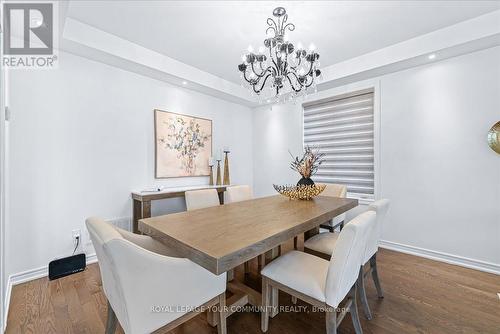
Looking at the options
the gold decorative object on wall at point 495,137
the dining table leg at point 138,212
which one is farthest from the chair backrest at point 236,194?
the gold decorative object on wall at point 495,137

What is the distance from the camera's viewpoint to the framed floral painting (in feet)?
10.3

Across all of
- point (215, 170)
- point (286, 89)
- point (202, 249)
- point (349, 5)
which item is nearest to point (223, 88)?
point (286, 89)

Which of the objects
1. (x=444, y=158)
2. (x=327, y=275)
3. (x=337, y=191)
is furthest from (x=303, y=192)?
(x=444, y=158)

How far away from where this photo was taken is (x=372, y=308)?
1.77m

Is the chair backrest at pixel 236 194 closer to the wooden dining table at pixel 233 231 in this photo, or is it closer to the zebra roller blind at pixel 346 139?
the wooden dining table at pixel 233 231

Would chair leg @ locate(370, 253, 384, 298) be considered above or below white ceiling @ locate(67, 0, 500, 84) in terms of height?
below

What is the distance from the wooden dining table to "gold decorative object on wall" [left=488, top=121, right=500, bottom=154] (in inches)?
67.8

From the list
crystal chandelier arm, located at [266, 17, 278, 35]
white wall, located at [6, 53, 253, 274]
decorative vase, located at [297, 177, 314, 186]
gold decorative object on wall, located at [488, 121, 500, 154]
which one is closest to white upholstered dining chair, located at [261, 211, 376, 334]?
decorative vase, located at [297, 177, 314, 186]

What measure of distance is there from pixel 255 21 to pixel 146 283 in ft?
7.81

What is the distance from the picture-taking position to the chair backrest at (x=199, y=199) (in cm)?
232

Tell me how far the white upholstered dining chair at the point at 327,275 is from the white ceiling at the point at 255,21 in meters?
1.95

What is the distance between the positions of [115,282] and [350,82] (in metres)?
3.64

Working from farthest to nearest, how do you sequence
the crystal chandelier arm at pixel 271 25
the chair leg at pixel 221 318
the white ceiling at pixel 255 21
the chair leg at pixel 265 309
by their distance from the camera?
1. the crystal chandelier arm at pixel 271 25
2. the white ceiling at pixel 255 21
3. the chair leg at pixel 265 309
4. the chair leg at pixel 221 318

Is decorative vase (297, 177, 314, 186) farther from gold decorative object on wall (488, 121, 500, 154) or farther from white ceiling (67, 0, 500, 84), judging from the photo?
gold decorative object on wall (488, 121, 500, 154)
